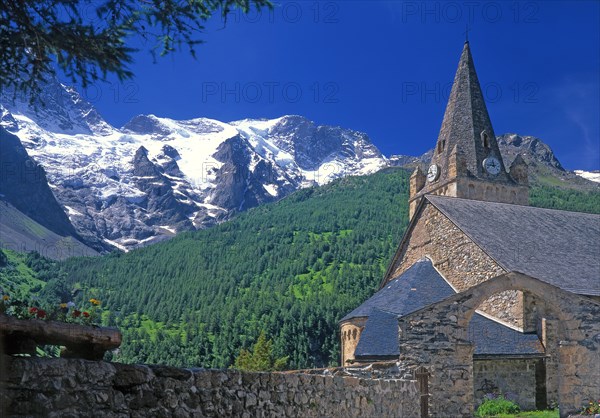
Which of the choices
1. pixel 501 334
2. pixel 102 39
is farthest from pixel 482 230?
pixel 102 39

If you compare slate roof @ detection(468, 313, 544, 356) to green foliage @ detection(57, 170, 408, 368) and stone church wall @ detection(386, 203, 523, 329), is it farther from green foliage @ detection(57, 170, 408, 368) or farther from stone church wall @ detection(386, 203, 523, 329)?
green foliage @ detection(57, 170, 408, 368)

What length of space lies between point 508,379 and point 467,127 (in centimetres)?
2452

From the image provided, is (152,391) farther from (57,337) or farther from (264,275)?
(264,275)

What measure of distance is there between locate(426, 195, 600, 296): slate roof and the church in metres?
0.07

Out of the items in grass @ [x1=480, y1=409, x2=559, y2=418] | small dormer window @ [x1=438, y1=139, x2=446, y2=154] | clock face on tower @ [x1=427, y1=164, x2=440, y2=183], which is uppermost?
small dormer window @ [x1=438, y1=139, x2=446, y2=154]

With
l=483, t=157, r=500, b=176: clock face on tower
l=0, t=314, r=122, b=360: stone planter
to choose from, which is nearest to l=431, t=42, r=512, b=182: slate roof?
l=483, t=157, r=500, b=176: clock face on tower

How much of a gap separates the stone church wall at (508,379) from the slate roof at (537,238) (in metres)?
3.05

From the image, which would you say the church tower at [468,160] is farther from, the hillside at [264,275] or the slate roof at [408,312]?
the hillside at [264,275]

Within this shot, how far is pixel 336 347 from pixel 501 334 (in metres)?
46.5

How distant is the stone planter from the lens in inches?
200

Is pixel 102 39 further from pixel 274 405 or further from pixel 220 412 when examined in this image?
pixel 274 405

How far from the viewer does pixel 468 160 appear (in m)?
42.6

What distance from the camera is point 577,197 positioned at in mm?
137000

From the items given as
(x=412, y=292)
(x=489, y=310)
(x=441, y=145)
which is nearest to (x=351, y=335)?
(x=412, y=292)
